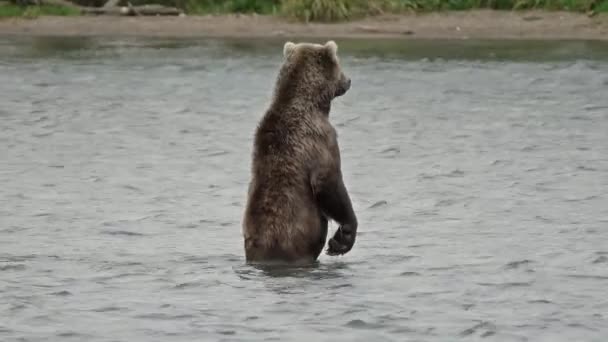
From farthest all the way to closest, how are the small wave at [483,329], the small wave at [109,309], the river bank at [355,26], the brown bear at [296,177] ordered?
the river bank at [355,26] < the brown bear at [296,177] < the small wave at [109,309] < the small wave at [483,329]

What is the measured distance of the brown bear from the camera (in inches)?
335

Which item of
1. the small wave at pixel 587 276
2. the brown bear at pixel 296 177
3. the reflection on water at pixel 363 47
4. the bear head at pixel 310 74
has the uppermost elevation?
the bear head at pixel 310 74

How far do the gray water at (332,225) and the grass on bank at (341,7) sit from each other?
2636mm

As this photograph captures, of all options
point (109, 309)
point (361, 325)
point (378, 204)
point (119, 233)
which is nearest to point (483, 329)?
point (361, 325)

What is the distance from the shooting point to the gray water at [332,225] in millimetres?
8273

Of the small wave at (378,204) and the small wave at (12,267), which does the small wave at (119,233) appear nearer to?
the small wave at (12,267)

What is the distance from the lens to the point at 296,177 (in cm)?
854

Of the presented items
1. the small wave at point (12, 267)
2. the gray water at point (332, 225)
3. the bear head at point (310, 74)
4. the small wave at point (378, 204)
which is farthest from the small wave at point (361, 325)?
the small wave at point (378, 204)

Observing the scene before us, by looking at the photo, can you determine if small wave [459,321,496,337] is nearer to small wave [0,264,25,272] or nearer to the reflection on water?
small wave [0,264,25,272]

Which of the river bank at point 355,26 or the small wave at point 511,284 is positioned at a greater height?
the small wave at point 511,284

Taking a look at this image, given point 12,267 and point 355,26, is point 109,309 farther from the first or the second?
point 355,26

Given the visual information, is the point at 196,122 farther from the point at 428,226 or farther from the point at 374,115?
the point at 428,226

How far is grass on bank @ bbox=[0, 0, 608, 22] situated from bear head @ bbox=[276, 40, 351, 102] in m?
17.5

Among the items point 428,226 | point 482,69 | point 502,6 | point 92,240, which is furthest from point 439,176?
point 502,6
